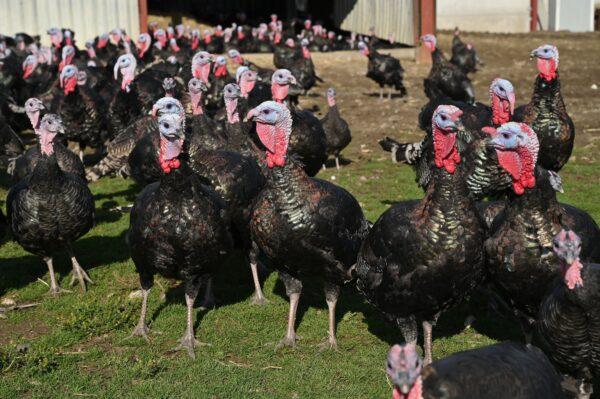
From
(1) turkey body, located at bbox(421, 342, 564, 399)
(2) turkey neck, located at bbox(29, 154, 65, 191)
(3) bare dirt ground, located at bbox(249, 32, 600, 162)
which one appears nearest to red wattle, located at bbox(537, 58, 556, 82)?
(3) bare dirt ground, located at bbox(249, 32, 600, 162)

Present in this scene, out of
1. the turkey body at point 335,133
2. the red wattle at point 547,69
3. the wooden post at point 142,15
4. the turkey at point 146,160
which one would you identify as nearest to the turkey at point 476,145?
the red wattle at point 547,69

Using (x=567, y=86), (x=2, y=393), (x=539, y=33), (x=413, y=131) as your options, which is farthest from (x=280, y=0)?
(x=2, y=393)

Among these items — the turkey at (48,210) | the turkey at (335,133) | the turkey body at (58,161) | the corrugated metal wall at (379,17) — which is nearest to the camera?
the turkey at (48,210)

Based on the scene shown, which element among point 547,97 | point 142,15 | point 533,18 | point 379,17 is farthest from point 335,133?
point 533,18

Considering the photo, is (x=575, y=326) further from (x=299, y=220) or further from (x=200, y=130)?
(x=200, y=130)

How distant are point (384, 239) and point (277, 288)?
2.49 m

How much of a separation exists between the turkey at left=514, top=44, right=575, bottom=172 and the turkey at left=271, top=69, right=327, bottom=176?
2.74 meters

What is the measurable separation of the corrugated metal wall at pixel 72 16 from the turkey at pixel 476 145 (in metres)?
15.5

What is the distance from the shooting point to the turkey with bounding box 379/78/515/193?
8414 millimetres

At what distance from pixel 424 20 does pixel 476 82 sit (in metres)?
3.55

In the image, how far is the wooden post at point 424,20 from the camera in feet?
76.1

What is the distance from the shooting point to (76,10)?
23266 millimetres

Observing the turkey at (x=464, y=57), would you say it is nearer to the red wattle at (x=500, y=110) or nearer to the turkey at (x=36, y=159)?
the red wattle at (x=500, y=110)

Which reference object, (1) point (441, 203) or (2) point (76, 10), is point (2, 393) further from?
(2) point (76, 10)
